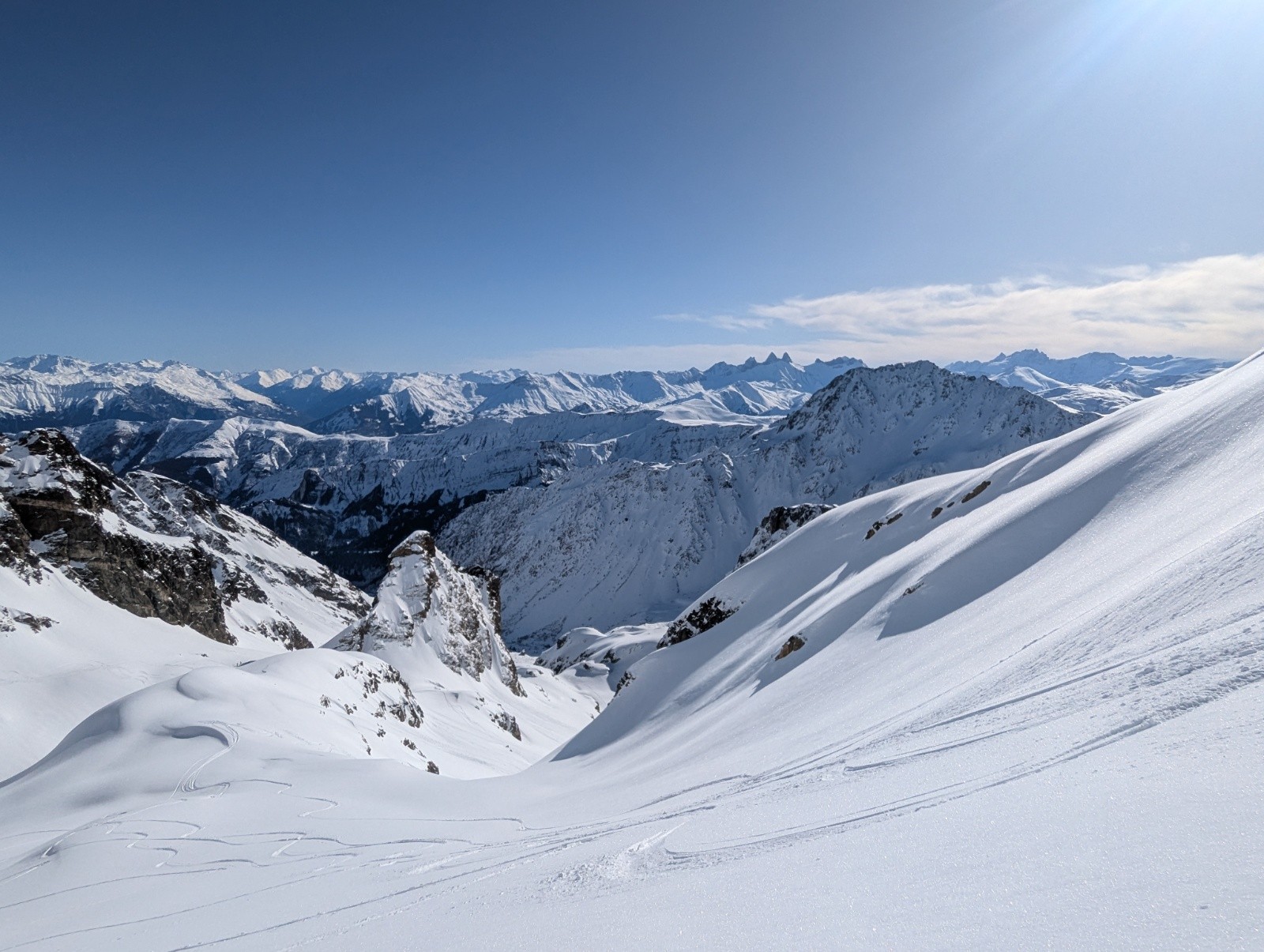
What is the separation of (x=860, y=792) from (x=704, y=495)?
158656mm

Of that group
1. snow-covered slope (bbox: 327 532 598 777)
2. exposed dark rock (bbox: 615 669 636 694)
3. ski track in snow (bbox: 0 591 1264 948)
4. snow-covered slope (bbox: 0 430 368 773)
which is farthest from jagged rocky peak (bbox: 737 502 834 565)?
ski track in snow (bbox: 0 591 1264 948)

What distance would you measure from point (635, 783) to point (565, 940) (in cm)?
873

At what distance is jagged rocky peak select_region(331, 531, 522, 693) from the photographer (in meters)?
38.4

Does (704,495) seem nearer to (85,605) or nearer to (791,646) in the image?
(85,605)

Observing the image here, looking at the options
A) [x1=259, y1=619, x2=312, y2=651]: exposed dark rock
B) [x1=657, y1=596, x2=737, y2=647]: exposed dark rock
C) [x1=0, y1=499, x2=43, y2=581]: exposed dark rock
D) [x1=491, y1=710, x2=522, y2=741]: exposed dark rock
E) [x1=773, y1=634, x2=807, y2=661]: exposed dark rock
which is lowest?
[x1=491, y1=710, x2=522, y2=741]: exposed dark rock

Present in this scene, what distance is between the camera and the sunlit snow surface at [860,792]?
2957 mm

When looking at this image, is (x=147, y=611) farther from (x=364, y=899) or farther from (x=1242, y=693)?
(x=1242, y=693)

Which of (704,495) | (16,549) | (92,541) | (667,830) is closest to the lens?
(667,830)

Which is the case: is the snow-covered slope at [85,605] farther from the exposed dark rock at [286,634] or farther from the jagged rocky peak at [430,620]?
the jagged rocky peak at [430,620]

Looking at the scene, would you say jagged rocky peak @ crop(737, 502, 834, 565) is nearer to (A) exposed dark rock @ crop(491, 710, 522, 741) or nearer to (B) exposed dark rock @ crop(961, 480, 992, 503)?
(A) exposed dark rock @ crop(491, 710, 522, 741)

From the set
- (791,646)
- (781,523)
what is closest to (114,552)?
(791,646)

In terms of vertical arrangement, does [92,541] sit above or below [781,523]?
above

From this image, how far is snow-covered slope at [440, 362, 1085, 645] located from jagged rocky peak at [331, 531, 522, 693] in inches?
3257

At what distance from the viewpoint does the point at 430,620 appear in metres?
41.8
